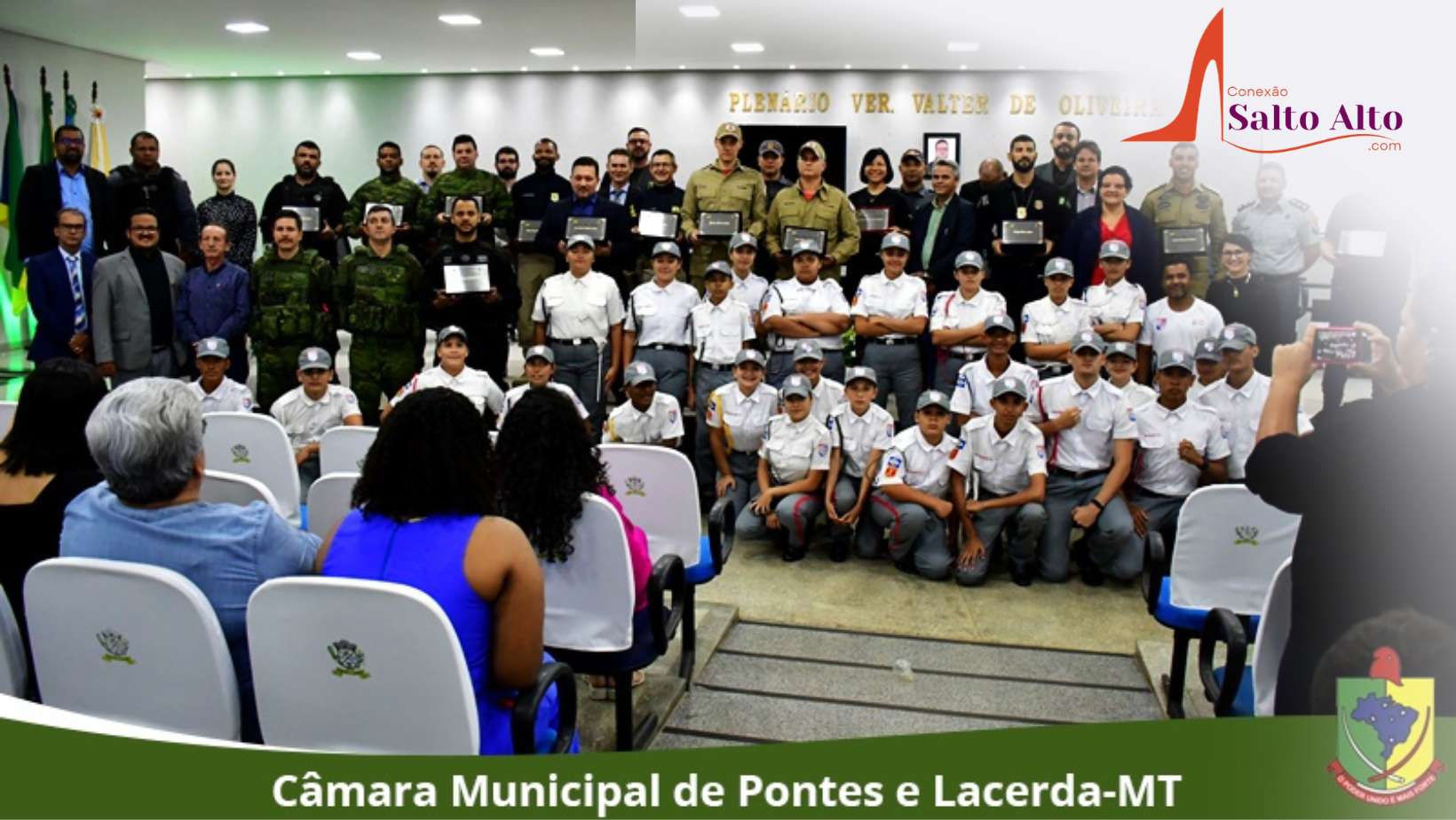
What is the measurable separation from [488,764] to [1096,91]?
12984mm

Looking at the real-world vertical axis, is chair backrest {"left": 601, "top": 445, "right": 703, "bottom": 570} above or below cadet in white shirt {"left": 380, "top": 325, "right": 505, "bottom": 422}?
below

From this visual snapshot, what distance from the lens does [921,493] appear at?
5414 mm

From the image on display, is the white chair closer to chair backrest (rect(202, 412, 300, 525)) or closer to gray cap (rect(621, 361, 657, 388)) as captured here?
chair backrest (rect(202, 412, 300, 525))

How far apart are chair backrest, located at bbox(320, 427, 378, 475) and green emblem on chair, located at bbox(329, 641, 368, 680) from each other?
2248 millimetres

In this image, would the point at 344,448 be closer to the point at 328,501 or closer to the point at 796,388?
the point at 328,501

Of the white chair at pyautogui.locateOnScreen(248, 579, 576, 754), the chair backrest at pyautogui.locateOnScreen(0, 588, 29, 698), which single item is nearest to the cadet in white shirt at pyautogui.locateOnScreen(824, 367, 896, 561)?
the white chair at pyautogui.locateOnScreen(248, 579, 576, 754)

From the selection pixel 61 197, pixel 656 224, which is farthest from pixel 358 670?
pixel 61 197

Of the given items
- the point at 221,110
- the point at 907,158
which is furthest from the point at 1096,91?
the point at 221,110

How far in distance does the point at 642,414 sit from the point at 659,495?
1.95 meters

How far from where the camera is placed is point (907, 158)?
310 inches

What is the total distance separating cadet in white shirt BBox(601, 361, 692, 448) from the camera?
5.78m

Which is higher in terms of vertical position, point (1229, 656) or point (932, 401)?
point (932, 401)

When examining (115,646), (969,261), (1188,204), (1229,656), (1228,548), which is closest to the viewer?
(115,646)

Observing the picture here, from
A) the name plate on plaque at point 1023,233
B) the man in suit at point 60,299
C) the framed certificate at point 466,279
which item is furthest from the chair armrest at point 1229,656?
the man in suit at point 60,299
